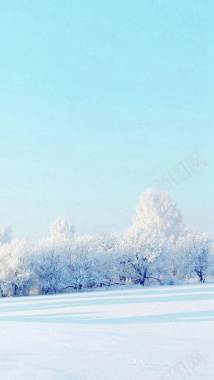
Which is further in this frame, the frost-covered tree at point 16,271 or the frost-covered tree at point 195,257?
the frost-covered tree at point 195,257

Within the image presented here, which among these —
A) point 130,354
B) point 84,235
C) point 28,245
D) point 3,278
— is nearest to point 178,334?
point 130,354

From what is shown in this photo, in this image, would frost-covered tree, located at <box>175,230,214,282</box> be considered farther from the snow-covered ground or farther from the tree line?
the snow-covered ground

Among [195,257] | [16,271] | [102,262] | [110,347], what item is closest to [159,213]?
[195,257]

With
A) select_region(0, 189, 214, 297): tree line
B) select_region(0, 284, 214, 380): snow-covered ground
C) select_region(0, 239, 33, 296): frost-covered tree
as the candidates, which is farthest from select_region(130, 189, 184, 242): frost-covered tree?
select_region(0, 284, 214, 380): snow-covered ground

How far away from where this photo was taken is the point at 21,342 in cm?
835

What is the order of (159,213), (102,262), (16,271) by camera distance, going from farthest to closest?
(159,213) → (102,262) → (16,271)

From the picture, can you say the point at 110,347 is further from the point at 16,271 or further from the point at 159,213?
the point at 159,213

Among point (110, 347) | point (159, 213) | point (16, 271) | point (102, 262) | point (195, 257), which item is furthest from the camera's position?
point (159, 213)

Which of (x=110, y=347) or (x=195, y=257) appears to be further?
(x=195, y=257)

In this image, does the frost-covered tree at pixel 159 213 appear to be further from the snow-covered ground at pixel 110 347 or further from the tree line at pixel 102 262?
the snow-covered ground at pixel 110 347

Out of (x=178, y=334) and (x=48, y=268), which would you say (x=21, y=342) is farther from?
(x=48, y=268)

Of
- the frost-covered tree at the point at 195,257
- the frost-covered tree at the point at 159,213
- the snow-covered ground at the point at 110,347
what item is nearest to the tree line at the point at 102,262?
the frost-covered tree at the point at 195,257

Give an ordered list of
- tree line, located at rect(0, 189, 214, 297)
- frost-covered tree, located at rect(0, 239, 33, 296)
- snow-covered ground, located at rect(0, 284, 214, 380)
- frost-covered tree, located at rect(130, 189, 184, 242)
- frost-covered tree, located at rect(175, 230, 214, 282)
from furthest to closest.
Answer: frost-covered tree, located at rect(130, 189, 184, 242), frost-covered tree, located at rect(175, 230, 214, 282), tree line, located at rect(0, 189, 214, 297), frost-covered tree, located at rect(0, 239, 33, 296), snow-covered ground, located at rect(0, 284, 214, 380)

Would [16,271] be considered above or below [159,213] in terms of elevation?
below
